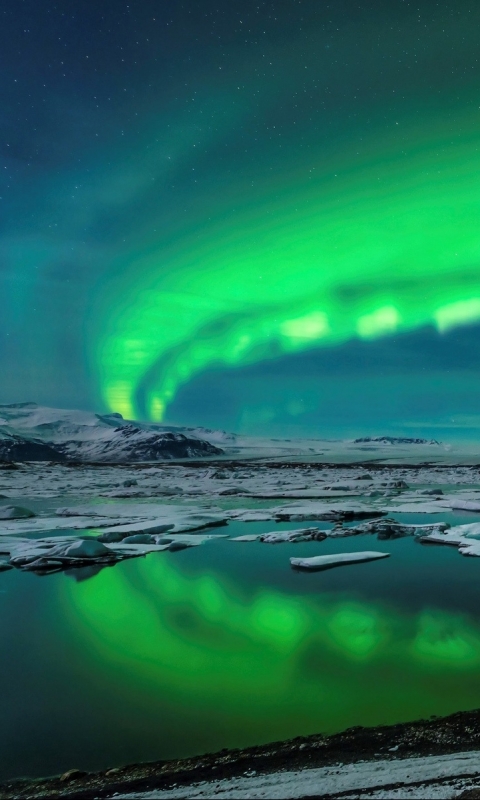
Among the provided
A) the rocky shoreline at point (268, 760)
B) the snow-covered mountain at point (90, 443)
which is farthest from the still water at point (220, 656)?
the snow-covered mountain at point (90, 443)

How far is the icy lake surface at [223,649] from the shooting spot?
16.6 ft

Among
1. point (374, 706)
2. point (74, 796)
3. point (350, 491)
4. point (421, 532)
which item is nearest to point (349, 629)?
point (374, 706)

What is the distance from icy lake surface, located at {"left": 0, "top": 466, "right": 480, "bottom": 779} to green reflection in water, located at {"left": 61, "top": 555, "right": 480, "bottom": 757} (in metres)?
0.03

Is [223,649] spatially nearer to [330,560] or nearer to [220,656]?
[220,656]

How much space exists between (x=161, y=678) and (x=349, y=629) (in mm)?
2915

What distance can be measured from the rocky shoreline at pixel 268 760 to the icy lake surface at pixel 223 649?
0.22m

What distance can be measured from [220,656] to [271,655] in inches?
26.7

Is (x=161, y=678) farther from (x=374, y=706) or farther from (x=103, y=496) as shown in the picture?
(x=103, y=496)

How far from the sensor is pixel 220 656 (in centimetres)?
704

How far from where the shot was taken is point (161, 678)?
6367 millimetres

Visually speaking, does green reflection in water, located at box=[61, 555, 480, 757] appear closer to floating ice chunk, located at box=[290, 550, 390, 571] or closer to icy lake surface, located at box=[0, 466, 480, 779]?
icy lake surface, located at box=[0, 466, 480, 779]

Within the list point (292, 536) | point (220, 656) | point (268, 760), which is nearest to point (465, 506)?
point (292, 536)

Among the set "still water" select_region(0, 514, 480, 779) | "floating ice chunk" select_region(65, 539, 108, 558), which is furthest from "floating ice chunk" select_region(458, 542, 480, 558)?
"floating ice chunk" select_region(65, 539, 108, 558)

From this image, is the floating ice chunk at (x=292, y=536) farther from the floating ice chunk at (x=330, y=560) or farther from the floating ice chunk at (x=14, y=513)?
the floating ice chunk at (x=14, y=513)
